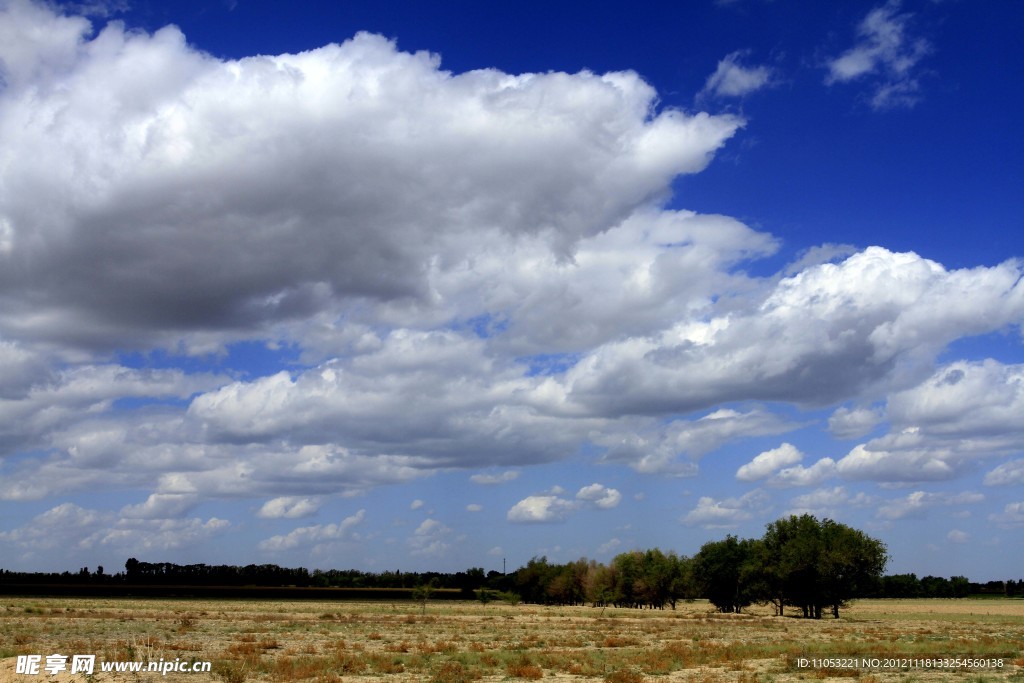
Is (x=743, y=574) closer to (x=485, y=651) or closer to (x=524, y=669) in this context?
(x=485, y=651)

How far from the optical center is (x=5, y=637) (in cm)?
4834

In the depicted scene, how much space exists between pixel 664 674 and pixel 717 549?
9830cm

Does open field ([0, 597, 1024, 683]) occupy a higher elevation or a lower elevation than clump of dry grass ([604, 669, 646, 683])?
lower

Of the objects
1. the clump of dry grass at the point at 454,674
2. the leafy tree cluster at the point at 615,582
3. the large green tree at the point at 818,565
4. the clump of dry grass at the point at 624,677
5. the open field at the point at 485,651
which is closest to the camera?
the clump of dry grass at the point at 624,677

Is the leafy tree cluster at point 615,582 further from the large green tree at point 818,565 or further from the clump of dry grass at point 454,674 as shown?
the clump of dry grass at point 454,674

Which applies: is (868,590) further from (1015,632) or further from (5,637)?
(5,637)

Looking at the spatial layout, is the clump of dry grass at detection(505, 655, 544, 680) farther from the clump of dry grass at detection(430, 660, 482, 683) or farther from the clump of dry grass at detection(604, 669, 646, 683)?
the clump of dry grass at detection(604, 669, 646, 683)

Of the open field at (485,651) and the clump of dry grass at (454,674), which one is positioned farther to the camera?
the open field at (485,651)

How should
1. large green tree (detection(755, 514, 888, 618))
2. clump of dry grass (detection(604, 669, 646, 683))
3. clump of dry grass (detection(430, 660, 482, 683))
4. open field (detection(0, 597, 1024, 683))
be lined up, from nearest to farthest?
clump of dry grass (detection(604, 669, 646, 683)), clump of dry grass (detection(430, 660, 482, 683)), open field (detection(0, 597, 1024, 683)), large green tree (detection(755, 514, 888, 618))

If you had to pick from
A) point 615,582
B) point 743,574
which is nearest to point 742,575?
point 743,574

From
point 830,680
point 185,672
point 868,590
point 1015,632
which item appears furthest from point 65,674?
point 868,590

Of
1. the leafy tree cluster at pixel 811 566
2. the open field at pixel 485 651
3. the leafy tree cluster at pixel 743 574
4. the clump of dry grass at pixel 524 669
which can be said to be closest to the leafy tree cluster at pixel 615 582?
the leafy tree cluster at pixel 743 574

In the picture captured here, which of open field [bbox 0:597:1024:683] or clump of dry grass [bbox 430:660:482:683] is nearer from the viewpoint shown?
clump of dry grass [bbox 430:660:482:683]

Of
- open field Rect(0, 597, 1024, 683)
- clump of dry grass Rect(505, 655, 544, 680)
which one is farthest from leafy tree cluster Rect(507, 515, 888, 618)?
clump of dry grass Rect(505, 655, 544, 680)
